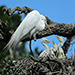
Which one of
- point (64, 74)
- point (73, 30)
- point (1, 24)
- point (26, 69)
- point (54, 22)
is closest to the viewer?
point (64, 74)

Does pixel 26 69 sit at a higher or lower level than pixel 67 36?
lower

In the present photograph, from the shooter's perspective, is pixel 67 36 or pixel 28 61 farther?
pixel 67 36

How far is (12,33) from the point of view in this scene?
3.74m

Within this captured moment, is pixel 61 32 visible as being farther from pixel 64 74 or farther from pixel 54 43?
pixel 64 74

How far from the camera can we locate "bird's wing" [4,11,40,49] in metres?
3.44

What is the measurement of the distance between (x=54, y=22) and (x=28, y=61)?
1.33 m

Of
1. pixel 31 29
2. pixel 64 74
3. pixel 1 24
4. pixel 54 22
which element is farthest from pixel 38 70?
pixel 54 22

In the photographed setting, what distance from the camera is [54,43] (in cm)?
404

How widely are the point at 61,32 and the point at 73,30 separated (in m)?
0.23

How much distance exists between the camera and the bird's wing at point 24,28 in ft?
11.3

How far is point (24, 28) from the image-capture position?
3592mm

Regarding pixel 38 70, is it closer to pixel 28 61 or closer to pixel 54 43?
Result: pixel 28 61

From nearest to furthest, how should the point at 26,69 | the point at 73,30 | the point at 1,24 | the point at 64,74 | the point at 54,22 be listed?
the point at 64,74 → the point at 26,69 → the point at 1,24 → the point at 73,30 → the point at 54,22

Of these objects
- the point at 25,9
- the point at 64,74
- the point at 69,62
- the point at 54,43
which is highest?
the point at 25,9
